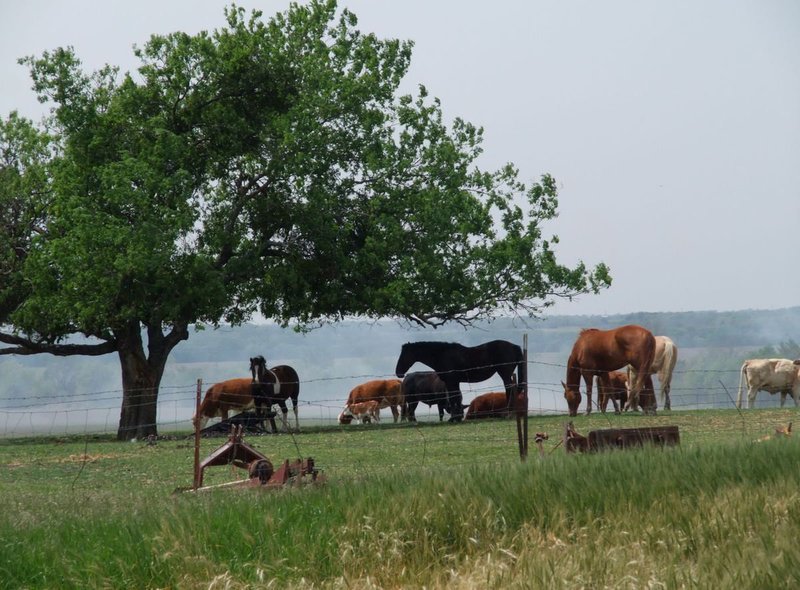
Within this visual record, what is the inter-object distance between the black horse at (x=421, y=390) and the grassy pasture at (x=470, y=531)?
25045mm

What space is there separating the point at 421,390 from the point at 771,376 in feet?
45.9

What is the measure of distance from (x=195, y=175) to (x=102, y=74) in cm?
404

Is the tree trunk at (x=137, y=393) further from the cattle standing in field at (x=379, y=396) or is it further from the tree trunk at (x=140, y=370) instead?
the cattle standing in field at (x=379, y=396)

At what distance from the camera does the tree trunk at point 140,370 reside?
117 ft

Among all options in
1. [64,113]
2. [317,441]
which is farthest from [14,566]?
[64,113]

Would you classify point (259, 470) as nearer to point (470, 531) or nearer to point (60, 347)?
point (470, 531)

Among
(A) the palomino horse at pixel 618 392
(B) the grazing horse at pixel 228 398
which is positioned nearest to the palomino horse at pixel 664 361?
(A) the palomino horse at pixel 618 392

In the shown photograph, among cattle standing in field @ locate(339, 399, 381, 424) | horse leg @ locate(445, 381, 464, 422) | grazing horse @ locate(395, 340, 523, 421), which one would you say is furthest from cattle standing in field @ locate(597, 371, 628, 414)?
cattle standing in field @ locate(339, 399, 381, 424)

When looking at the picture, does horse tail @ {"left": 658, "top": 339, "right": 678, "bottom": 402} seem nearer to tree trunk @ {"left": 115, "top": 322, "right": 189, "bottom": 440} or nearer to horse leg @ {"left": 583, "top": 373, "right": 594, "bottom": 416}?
horse leg @ {"left": 583, "top": 373, "right": 594, "bottom": 416}

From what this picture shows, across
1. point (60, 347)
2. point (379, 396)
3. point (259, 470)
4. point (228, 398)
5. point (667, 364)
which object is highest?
point (60, 347)

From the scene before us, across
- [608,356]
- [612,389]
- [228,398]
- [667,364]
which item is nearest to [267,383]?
[228,398]

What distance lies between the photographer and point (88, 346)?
37875 mm

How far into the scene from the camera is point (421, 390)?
38594 millimetres

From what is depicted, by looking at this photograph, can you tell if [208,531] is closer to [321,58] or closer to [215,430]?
[215,430]
